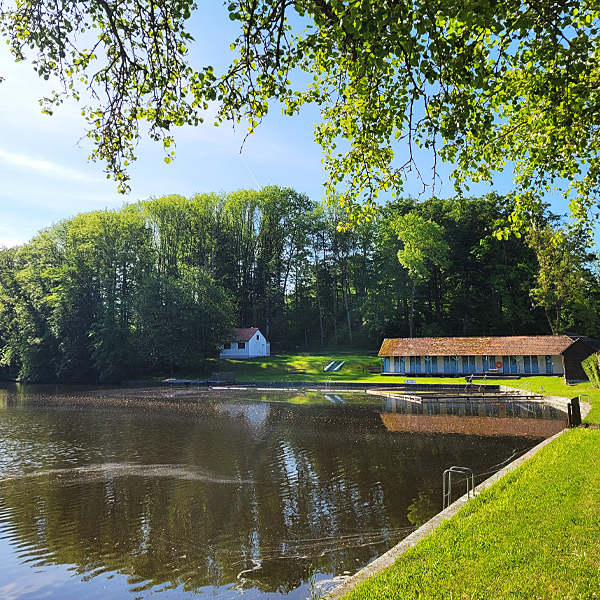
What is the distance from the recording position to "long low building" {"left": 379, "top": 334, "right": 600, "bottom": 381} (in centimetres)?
4322

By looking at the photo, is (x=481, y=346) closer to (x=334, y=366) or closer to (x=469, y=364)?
Answer: (x=469, y=364)

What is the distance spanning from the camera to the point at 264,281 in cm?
7350

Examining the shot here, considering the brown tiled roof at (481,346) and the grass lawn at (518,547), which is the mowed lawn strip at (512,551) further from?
the brown tiled roof at (481,346)

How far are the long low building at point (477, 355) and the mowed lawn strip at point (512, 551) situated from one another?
3670cm

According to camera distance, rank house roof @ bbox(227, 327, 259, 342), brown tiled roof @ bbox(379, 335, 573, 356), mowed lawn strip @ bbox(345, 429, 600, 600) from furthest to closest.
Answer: house roof @ bbox(227, 327, 259, 342) → brown tiled roof @ bbox(379, 335, 573, 356) → mowed lawn strip @ bbox(345, 429, 600, 600)

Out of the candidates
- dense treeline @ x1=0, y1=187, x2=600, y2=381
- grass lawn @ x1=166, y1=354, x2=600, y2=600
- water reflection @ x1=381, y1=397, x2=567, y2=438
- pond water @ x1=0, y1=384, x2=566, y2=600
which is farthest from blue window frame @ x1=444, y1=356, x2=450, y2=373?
grass lawn @ x1=166, y1=354, x2=600, y2=600

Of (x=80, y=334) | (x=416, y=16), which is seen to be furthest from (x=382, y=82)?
(x=80, y=334)

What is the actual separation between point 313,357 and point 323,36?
5134 centimetres

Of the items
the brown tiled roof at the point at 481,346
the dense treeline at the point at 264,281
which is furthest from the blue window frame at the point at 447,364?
the dense treeline at the point at 264,281

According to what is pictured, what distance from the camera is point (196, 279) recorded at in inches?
2270

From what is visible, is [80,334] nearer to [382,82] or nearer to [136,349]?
[136,349]

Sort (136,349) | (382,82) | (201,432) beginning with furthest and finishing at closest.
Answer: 1. (136,349)
2. (201,432)
3. (382,82)

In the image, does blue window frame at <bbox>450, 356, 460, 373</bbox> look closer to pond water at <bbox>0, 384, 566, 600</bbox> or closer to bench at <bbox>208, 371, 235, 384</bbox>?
pond water at <bbox>0, 384, 566, 600</bbox>

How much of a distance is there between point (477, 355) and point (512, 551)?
41.4 m
